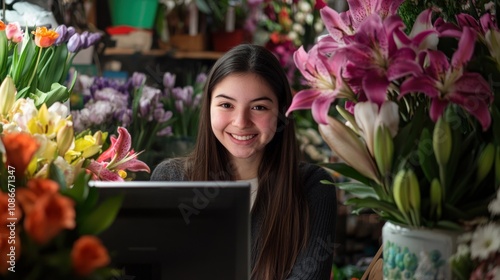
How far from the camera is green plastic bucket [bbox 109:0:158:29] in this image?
13.3 ft

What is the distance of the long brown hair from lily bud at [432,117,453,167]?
79cm

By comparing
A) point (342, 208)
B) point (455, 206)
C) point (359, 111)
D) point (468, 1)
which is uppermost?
point (468, 1)

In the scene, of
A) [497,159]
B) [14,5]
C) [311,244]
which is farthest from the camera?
[14,5]

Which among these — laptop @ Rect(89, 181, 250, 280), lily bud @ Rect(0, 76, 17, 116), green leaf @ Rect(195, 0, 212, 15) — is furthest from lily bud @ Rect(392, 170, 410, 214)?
green leaf @ Rect(195, 0, 212, 15)

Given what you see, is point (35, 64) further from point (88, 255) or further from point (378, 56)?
point (88, 255)

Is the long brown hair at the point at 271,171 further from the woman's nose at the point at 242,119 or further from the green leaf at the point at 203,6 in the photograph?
the green leaf at the point at 203,6

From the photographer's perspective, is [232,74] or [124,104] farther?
[124,104]

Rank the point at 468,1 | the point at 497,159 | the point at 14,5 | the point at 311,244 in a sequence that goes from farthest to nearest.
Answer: the point at 14,5
the point at 311,244
the point at 468,1
the point at 497,159

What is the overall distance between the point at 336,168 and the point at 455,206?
0.18 m

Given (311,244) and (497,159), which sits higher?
(497,159)

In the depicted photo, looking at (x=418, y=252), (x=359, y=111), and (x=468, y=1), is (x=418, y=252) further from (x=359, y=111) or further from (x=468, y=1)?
(x=468, y=1)

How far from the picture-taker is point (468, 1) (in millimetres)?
1458

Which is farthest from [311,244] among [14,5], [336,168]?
[14,5]

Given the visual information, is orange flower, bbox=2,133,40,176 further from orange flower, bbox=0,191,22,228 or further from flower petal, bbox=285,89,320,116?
flower petal, bbox=285,89,320,116
